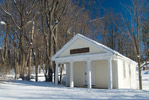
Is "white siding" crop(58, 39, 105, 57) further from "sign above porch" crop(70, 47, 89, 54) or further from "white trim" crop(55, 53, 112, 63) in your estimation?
"white trim" crop(55, 53, 112, 63)

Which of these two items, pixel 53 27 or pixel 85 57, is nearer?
pixel 85 57

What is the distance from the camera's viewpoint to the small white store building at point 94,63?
41.6 ft

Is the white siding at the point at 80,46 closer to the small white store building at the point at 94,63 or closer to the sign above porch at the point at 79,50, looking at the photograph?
the small white store building at the point at 94,63

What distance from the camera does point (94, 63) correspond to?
49.1 feet

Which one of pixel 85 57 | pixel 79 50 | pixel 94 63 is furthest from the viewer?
pixel 94 63

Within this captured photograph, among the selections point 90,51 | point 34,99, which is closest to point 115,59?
point 90,51

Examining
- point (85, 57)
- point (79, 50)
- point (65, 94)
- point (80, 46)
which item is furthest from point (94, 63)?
point (65, 94)

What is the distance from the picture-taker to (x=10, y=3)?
84.2ft

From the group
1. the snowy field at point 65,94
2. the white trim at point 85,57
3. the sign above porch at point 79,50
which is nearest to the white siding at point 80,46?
the sign above porch at point 79,50

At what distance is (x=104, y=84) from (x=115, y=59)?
2817 millimetres

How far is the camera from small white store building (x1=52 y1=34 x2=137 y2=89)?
499 inches

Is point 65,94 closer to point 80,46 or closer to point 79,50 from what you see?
point 79,50

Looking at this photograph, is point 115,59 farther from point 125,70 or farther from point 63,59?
point 63,59

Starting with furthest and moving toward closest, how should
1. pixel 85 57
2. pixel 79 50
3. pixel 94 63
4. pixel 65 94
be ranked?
1. pixel 94 63
2. pixel 79 50
3. pixel 85 57
4. pixel 65 94
